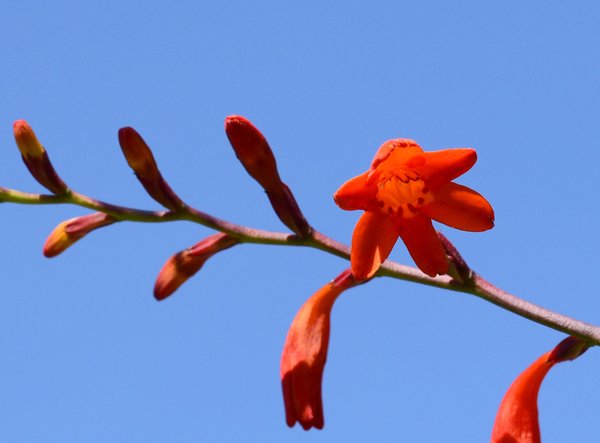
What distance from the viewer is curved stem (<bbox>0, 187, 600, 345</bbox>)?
84.4 inches

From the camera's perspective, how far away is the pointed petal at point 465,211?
2.19 meters

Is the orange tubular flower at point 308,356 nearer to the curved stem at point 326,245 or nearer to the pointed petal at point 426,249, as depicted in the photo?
the curved stem at point 326,245

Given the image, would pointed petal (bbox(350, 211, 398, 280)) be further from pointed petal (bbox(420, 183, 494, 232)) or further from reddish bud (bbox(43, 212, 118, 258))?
reddish bud (bbox(43, 212, 118, 258))

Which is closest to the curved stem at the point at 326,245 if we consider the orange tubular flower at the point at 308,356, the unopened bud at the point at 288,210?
the unopened bud at the point at 288,210

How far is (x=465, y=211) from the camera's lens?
220 centimetres

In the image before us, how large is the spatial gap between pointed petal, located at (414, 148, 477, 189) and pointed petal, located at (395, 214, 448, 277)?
0.51 feet

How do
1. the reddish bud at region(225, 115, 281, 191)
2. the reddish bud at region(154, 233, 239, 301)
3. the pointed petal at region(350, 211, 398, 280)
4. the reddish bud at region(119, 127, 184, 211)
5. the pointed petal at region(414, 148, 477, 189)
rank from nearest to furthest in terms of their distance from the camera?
the pointed petal at region(350, 211, 398, 280) < the pointed petal at region(414, 148, 477, 189) < the reddish bud at region(225, 115, 281, 191) < the reddish bud at region(119, 127, 184, 211) < the reddish bud at region(154, 233, 239, 301)

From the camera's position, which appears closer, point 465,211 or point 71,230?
point 465,211

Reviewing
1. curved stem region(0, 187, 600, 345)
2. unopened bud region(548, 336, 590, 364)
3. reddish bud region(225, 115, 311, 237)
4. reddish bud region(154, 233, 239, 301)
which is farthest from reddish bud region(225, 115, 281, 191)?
unopened bud region(548, 336, 590, 364)

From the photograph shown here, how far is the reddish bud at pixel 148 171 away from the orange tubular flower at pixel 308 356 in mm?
516

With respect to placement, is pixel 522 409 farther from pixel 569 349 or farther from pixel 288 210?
pixel 288 210

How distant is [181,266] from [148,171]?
33cm

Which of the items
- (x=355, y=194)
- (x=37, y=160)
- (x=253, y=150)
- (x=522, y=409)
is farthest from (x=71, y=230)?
(x=522, y=409)

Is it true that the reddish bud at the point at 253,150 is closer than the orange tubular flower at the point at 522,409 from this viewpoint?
Yes
